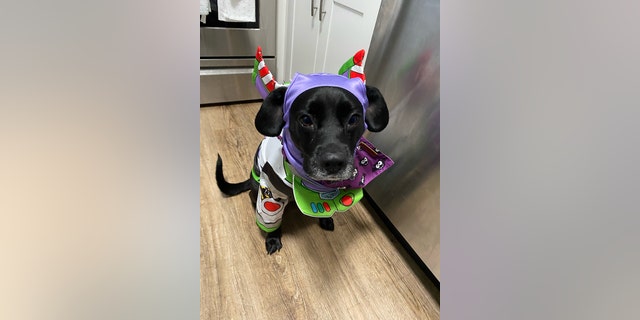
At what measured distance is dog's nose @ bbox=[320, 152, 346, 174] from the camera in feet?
2.77

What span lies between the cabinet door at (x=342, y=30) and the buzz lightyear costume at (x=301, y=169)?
296mm

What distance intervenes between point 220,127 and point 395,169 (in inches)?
45.7

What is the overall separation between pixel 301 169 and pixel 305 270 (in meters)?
0.39

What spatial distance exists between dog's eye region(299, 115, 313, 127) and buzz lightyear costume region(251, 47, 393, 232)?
0.06 metres

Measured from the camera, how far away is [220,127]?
1.89 m

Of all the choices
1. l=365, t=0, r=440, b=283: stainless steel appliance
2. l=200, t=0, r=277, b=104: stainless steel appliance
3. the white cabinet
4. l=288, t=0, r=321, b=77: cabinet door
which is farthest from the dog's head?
l=200, t=0, r=277, b=104: stainless steel appliance

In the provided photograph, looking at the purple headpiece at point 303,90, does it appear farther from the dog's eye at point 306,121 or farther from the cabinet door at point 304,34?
the cabinet door at point 304,34

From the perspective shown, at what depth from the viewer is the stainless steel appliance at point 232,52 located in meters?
1.97

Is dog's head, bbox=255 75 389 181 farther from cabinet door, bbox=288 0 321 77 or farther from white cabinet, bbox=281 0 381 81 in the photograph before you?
cabinet door, bbox=288 0 321 77

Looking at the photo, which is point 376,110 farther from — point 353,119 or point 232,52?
point 232,52

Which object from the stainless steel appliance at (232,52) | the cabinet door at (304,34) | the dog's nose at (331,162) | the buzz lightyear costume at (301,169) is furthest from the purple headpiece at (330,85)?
the stainless steel appliance at (232,52)
